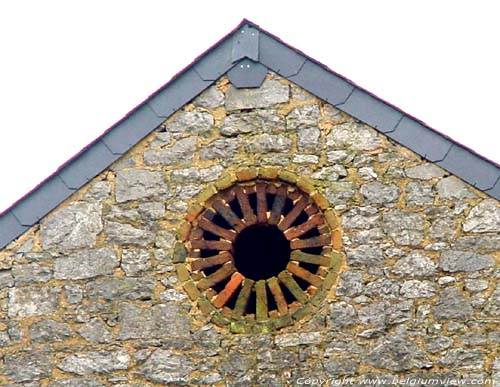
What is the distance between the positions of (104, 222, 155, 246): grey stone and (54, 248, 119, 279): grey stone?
10cm

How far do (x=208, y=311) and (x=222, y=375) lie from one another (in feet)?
1.50

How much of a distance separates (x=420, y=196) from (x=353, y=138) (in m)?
0.63

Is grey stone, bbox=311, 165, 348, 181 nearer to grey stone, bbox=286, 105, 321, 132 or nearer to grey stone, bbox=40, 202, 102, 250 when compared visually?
grey stone, bbox=286, 105, 321, 132

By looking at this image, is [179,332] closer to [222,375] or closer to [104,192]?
[222,375]

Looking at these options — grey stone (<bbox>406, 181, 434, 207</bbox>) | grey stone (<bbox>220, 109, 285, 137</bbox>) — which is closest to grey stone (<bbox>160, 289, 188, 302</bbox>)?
grey stone (<bbox>220, 109, 285, 137</bbox>)

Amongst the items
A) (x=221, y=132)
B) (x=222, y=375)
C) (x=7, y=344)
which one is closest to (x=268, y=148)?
(x=221, y=132)

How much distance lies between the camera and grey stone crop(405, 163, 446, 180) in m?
8.61

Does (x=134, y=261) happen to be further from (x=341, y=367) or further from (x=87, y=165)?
(x=341, y=367)

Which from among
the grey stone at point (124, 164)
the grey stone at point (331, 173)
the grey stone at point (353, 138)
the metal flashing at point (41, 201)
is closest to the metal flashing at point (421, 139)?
the grey stone at point (353, 138)

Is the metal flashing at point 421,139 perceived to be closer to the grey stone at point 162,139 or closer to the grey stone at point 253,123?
the grey stone at point 253,123

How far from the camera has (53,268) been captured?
861cm

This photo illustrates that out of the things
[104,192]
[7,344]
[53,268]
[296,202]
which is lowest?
[7,344]

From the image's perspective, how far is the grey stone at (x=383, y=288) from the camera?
8359 mm

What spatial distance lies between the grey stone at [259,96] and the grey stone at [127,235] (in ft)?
3.57
